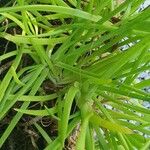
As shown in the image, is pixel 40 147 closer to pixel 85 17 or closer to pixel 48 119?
pixel 48 119

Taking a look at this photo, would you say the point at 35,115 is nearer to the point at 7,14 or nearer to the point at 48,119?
the point at 48,119

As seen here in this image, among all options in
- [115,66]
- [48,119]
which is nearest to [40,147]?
[48,119]

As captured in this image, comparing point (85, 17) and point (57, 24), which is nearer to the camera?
point (85, 17)

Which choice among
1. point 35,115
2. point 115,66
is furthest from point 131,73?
point 35,115

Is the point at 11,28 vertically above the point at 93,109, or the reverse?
the point at 11,28

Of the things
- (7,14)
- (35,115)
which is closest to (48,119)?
(35,115)

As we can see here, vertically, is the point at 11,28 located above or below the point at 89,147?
above
